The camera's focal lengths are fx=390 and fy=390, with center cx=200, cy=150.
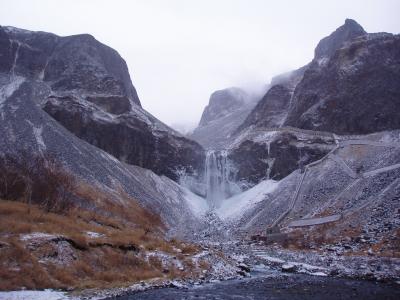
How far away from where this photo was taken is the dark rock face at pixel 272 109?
123500 millimetres

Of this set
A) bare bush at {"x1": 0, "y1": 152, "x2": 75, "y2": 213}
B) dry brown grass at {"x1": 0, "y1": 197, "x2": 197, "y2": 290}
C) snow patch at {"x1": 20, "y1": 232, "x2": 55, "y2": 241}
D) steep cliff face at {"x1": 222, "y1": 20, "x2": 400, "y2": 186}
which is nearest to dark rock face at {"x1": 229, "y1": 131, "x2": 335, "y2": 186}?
steep cliff face at {"x1": 222, "y1": 20, "x2": 400, "y2": 186}

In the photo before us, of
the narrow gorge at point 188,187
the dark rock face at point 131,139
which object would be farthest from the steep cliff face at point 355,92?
the dark rock face at point 131,139

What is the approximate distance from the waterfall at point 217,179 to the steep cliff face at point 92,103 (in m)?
3.00

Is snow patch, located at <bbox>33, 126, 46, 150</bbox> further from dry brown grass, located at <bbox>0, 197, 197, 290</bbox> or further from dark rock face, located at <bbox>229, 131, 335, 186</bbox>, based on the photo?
dark rock face, located at <bbox>229, 131, 335, 186</bbox>

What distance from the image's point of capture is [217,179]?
102 metres

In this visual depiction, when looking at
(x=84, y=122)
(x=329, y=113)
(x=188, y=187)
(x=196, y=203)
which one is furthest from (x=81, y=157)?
(x=329, y=113)

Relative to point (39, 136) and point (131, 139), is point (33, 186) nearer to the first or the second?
point (39, 136)

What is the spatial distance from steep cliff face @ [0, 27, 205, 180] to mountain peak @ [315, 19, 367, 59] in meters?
85.4

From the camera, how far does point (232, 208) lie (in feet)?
280

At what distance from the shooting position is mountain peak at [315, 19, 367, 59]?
15588 cm

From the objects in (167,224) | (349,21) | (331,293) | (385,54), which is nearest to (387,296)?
(331,293)

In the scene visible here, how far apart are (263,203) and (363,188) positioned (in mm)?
21446

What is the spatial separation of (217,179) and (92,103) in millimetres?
37701

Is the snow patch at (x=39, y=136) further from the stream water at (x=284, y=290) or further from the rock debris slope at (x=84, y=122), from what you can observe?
the stream water at (x=284, y=290)
